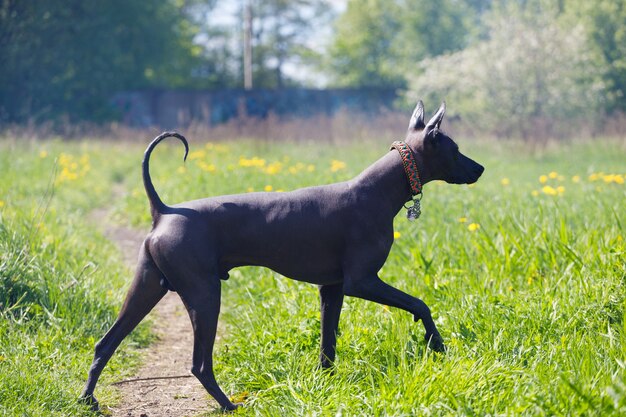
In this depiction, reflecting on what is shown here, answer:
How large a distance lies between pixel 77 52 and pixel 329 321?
28512 millimetres

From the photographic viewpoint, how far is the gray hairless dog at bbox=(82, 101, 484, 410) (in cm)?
345

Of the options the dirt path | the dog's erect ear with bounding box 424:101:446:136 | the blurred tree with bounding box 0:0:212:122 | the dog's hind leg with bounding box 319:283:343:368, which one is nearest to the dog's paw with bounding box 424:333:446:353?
the dog's hind leg with bounding box 319:283:343:368

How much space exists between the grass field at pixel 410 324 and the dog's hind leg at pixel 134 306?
16cm

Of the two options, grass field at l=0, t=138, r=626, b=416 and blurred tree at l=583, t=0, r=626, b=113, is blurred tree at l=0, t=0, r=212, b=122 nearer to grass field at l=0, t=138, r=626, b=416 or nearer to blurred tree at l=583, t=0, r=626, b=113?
blurred tree at l=583, t=0, r=626, b=113

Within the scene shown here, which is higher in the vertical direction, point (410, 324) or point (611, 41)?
point (611, 41)

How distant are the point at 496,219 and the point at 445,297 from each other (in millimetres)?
1835

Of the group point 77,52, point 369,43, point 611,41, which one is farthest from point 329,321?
point 369,43

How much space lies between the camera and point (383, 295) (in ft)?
11.5

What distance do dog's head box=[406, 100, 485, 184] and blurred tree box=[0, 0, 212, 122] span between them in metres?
22.9

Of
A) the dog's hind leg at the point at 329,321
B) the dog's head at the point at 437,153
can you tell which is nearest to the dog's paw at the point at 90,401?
the dog's hind leg at the point at 329,321

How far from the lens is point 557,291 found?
4250 millimetres

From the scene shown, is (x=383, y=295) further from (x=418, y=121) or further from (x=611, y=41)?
(x=611, y=41)

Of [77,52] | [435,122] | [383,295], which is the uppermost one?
[77,52]

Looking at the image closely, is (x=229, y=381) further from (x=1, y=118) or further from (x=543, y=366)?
(x=1, y=118)
